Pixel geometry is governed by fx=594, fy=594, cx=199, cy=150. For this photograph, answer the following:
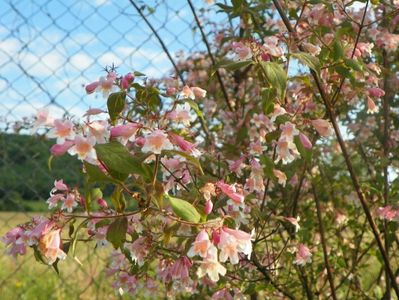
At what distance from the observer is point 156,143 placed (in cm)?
86

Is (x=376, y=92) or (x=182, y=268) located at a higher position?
(x=376, y=92)

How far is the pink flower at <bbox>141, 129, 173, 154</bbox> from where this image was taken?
2.81 ft

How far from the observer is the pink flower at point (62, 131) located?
2.73 ft

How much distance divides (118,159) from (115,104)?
180mm

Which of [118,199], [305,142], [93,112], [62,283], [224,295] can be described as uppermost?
[305,142]

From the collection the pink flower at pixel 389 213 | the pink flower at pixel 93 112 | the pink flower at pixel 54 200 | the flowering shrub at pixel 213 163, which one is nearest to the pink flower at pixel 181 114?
the flowering shrub at pixel 213 163

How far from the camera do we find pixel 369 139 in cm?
222

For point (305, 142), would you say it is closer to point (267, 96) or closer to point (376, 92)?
point (267, 96)

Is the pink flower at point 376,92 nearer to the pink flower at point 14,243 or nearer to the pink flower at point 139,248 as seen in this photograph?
the pink flower at point 139,248

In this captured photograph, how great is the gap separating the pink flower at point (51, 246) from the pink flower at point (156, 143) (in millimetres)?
201

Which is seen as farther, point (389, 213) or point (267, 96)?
point (389, 213)

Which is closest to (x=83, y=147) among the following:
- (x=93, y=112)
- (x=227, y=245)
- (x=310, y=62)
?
(x=93, y=112)

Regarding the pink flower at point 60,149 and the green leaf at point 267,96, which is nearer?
the pink flower at point 60,149

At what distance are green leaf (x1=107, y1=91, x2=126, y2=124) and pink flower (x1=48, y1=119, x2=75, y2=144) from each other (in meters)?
0.13
